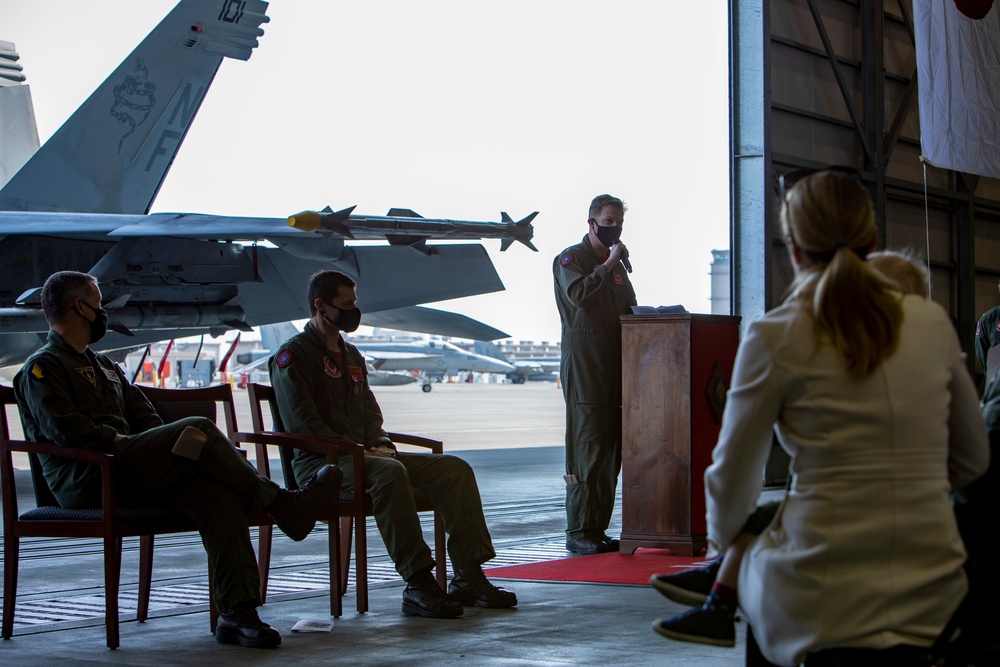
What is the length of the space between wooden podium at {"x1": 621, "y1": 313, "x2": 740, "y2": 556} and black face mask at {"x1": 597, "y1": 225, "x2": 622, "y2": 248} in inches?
16.2

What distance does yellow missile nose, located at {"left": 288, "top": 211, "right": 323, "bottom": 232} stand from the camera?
22.5ft

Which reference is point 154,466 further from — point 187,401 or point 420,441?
point 420,441

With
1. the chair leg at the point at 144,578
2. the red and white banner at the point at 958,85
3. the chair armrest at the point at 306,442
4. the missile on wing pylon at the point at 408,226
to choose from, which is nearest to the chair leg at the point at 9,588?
the chair leg at the point at 144,578

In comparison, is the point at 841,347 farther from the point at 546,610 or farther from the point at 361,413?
the point at 361,413

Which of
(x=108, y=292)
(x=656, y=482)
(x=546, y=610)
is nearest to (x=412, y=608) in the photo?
(x=546, y=610)

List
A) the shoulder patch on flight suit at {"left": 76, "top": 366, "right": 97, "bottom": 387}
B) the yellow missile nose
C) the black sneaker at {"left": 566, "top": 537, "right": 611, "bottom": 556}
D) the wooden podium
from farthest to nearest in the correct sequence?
the yellow missile nose < the black sneaker at {"left": 566, "top": 537, "right": 611, "bottom": 556} < the wooden podium < the shoulder patch on flight suit at {"left": 76, "top": 366, "right": 97, "bottom": 387}

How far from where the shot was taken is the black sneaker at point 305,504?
10.4 ft

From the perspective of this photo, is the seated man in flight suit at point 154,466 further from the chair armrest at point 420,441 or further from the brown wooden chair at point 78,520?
the chair armrest at point 420,441

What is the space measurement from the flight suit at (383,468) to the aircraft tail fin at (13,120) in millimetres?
9732

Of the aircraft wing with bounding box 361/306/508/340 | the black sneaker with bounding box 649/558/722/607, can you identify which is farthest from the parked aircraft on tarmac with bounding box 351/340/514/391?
the black sneaker with bounding box 649/558/722/607

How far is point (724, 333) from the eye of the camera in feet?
15.8

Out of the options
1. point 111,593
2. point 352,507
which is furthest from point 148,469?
point 352,507

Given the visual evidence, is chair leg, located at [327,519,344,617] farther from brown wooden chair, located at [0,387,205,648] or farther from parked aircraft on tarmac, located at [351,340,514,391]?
parked aircraft on tarmac, located at [351,340,514,391]

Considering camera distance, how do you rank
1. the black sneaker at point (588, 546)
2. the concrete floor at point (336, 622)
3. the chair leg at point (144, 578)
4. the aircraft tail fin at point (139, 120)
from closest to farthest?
the concrete floor at point (336, 622), the chair leg at point (144, 578), the black sneaker at point (588, 546), the aircraft tail fin at point (139, 120)
